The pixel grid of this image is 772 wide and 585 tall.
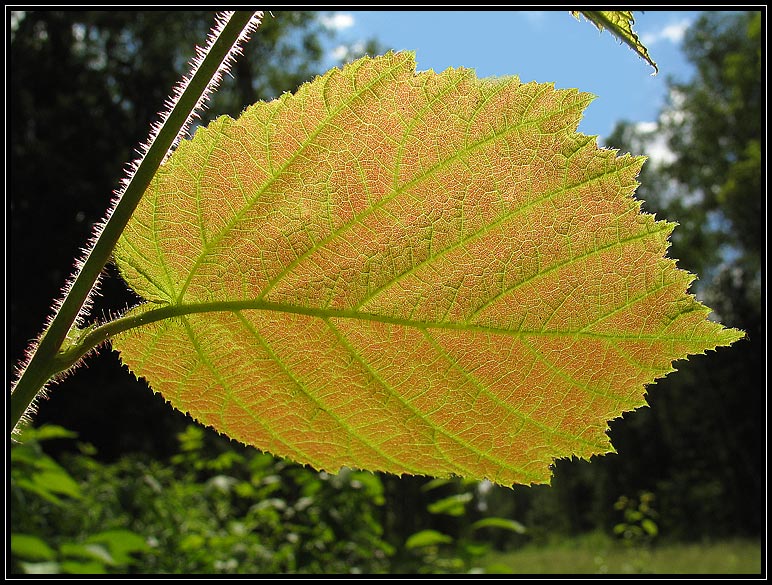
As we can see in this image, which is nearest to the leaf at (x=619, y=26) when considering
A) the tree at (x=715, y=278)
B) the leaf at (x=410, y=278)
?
the leaf at (x=410, y=278)

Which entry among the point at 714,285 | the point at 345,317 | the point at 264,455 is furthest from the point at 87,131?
the point at 714,285

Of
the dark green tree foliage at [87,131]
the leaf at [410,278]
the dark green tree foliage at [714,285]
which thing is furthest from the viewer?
the dark green tree foliage at [714,285]

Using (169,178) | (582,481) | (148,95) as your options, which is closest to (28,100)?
(148,95)

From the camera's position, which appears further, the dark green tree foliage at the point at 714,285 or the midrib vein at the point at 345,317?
the dark green tree foliage at the point at 714,285

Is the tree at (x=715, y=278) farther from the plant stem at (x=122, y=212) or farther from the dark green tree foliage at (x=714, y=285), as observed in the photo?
the plant stem at (x=122, y=212)

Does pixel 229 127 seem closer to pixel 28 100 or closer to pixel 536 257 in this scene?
pixel 536 257
